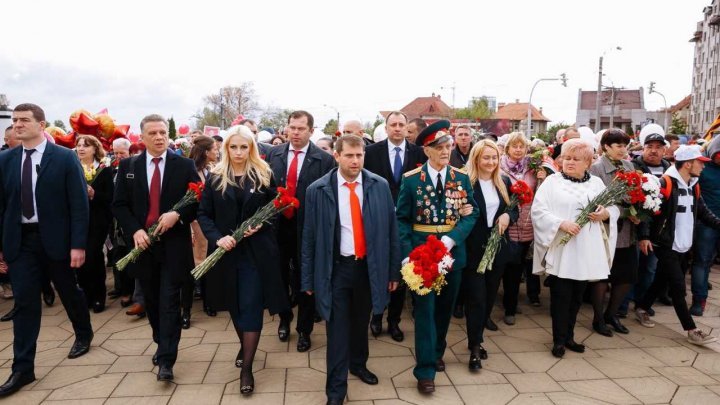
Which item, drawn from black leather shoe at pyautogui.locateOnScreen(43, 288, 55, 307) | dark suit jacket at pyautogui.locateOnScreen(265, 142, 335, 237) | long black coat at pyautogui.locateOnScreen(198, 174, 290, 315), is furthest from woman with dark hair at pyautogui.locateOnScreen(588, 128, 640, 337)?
black leather shoe at pyautogui.locateOnScreen(43, 288, 55, 307)

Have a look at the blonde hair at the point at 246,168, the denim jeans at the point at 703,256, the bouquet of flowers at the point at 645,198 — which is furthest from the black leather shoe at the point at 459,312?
the blonde hair at the point at 246,168

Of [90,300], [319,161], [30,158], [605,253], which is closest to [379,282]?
[319,161]

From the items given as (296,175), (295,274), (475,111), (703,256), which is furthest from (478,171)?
(475,111)

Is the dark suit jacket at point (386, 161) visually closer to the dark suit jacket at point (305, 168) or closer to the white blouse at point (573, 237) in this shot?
the dark suit jacket at point (305, 168)

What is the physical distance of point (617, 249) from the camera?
4.77 metres

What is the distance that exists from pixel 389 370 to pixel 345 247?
51.9 inches

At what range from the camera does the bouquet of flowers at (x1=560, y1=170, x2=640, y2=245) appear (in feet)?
13.5

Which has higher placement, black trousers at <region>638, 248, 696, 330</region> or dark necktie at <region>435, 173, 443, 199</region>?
dark necktie at <region>435, 173, 443, 199</region>

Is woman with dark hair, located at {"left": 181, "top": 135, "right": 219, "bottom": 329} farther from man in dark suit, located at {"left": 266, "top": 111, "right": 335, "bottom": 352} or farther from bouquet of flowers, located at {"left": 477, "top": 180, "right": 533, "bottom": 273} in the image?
bouquet of flowers, located at {"left": 477, "top": 180, "right": 533, "bottom": 273}

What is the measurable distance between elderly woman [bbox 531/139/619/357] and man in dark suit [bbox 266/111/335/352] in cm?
220

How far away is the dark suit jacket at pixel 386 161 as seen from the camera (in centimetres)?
504

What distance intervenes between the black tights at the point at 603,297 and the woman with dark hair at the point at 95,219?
565 cm

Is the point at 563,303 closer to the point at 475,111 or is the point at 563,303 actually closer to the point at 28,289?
the point at 28,289

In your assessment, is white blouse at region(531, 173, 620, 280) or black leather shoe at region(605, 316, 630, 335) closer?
white blouse at region(531, 173, 620, 280)
